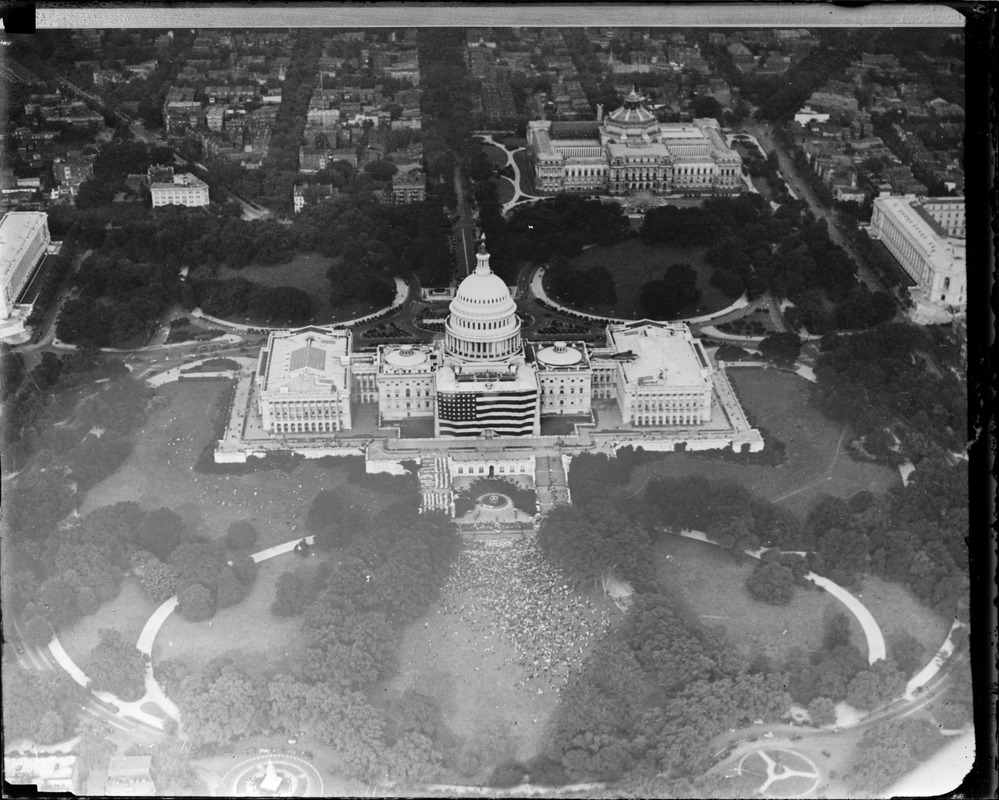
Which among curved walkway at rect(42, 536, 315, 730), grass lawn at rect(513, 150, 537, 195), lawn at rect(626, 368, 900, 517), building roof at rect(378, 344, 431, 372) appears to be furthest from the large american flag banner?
grass lawn at rect(513, 150, 537, 195)

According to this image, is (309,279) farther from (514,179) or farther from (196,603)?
(196,603)

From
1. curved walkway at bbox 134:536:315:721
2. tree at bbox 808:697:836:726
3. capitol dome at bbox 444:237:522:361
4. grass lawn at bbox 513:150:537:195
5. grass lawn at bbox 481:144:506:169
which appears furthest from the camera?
grass lawn at bbox 481:144:506:169

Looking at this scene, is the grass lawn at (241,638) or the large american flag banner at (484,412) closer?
the grass lawn at (241,638)

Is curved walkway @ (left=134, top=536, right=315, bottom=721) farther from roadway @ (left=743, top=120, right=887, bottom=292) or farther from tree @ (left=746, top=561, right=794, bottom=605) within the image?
roadway @ (left=743, top=120, right=887, bottom=292)

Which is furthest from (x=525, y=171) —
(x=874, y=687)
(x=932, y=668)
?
(x=874, y=687)

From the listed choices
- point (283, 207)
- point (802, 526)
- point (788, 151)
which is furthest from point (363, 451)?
point (788, 151)

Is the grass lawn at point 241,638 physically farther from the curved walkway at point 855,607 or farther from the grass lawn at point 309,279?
the grass lawn at point 309,279

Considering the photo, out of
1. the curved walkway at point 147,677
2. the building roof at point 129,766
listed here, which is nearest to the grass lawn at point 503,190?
the curved walkway at point 147,677
